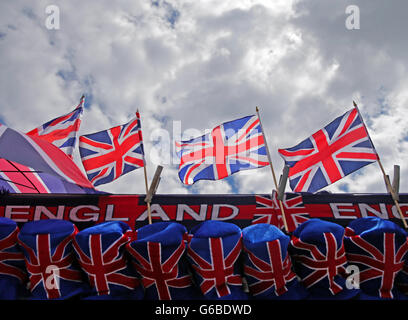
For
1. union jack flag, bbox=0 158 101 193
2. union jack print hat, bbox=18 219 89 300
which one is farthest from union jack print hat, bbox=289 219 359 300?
union jack flag, bbox=0 158 101 193

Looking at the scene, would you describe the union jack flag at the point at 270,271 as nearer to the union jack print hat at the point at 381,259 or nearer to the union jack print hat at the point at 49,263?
the union jack print hat at the point at 381,259

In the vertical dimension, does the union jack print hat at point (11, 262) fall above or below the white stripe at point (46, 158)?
below

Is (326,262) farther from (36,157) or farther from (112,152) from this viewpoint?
(36,157)

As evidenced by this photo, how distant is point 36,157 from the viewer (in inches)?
224

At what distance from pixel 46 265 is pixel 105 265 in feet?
3.28

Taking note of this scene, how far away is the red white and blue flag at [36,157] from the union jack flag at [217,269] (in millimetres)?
2806

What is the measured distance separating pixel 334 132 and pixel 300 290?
4.05m

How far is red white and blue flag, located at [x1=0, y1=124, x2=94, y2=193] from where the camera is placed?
552 centimetres

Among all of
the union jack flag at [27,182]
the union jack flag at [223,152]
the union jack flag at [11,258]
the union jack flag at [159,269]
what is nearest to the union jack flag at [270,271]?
the union jack flag at [159,269]

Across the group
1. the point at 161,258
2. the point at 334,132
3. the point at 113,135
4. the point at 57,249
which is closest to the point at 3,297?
the point at 57,249

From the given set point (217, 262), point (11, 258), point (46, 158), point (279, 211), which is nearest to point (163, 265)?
point (217, 262)

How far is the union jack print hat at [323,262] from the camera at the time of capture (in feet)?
16.3
